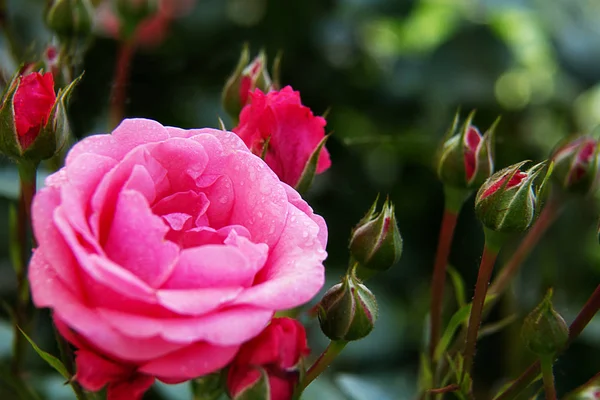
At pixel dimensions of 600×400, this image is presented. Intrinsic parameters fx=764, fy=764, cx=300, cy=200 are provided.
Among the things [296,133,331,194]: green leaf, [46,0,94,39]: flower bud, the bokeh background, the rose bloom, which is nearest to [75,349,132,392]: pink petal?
[296,133,331,194]: green leaf

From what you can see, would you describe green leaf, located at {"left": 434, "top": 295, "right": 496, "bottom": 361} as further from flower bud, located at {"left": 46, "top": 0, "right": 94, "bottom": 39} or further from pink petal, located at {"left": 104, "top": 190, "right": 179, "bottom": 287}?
flower bud, located at {"left": 46, "top": 0, "right": 94, "bottom": 39}

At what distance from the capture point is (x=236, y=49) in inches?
58.1

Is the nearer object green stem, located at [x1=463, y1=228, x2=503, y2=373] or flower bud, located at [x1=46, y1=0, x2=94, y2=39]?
green stem, located at [x1=463, y1=228, x2=503, y2=373]

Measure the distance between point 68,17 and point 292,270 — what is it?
1.74 ft

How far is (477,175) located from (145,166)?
0.34m

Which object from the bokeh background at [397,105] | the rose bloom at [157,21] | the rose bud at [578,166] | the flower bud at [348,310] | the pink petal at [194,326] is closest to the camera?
the pink petal at [194,326]

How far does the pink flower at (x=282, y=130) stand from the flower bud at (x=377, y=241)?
0.07m

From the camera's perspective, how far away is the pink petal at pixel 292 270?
1.46 ft

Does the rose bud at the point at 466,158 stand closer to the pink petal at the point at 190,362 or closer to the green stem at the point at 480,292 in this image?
the green stem at the point at 480,292

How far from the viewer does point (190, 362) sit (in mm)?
439

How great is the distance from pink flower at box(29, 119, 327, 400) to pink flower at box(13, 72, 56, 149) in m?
0.10

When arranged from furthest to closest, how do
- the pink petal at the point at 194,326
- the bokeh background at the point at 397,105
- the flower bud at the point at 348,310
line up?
the bokeh background at the point at 397,105
the flower bud at the point at 348,310
the pink petal at the point at 194,326

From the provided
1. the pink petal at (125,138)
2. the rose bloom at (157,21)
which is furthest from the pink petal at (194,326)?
the rose bloom at (157,21)

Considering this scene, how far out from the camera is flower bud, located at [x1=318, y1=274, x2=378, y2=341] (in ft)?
1.87
